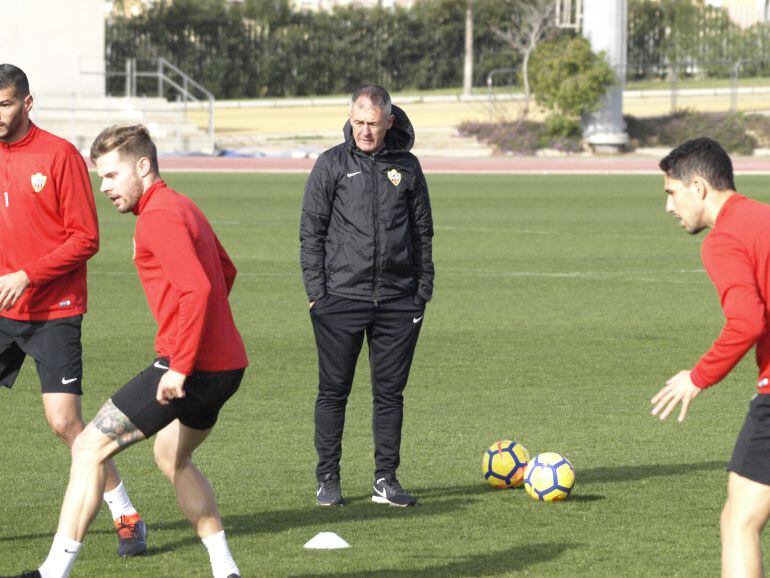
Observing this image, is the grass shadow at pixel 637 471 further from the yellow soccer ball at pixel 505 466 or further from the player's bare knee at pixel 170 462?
the player's bare knee at pixel 170 462

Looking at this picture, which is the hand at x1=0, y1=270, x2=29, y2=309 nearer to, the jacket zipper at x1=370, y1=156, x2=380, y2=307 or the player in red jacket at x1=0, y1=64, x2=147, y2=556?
the player in red jacket at x1=0, y1=64, x2=147, y2=556

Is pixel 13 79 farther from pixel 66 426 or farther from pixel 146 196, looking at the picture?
pixel 66 426

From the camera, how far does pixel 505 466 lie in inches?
320

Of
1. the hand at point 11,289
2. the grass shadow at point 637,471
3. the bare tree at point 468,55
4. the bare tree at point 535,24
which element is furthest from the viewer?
the bare tree at point 468,55

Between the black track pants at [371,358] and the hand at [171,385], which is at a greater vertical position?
the hand at [171,385]

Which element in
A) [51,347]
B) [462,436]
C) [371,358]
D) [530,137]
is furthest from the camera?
[530,137]

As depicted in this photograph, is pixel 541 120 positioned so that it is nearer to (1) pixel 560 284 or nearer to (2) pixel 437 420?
(1) pixel 560 284

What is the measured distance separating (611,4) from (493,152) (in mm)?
5755

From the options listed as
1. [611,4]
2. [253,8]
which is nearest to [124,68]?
[253,8]

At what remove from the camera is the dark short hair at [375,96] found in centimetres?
750

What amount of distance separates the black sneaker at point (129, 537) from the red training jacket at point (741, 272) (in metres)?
2.87

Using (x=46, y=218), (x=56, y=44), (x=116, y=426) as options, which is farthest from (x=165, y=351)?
(x=56, y=44)

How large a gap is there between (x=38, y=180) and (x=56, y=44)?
40337mm

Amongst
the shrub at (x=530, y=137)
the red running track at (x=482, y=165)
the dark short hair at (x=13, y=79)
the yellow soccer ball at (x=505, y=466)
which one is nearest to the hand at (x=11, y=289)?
the dark short hair at (x=13, y=79)
